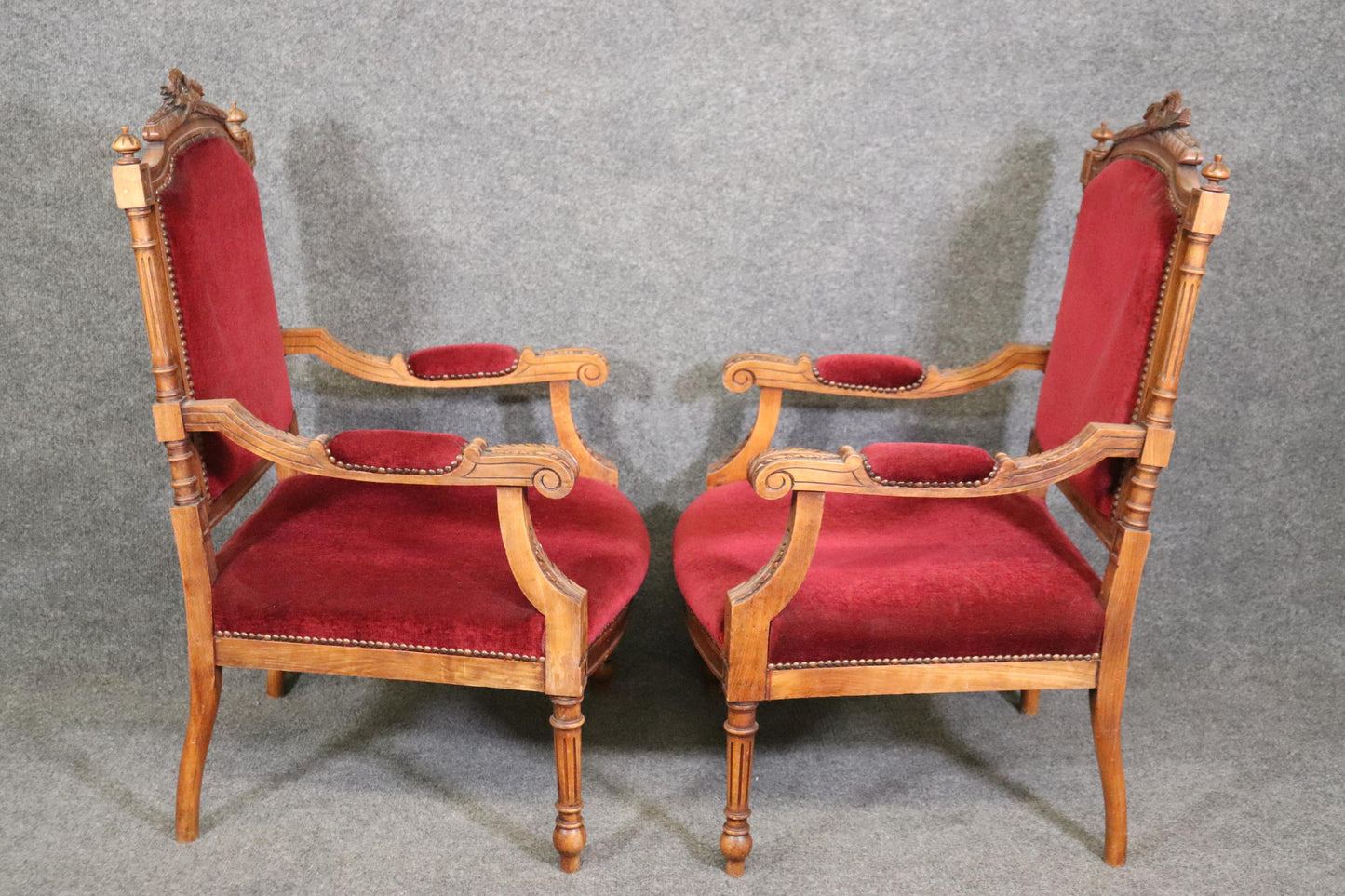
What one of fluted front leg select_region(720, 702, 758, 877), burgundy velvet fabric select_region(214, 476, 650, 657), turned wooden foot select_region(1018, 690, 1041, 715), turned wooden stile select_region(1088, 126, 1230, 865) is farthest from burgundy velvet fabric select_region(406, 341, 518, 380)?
turned wooden foot select_region(1018, 690, 1041, 715)

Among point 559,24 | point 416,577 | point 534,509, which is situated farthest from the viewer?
point 559,24

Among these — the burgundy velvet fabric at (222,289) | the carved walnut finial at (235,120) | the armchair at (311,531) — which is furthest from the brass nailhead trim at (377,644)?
the carved walnut finial at (235,120)

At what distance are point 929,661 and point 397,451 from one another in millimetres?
843

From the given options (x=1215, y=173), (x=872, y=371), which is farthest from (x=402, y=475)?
(x=1215, y=173)

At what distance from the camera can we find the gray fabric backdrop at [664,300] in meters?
2.06

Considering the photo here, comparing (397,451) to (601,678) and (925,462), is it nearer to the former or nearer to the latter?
(925,462)

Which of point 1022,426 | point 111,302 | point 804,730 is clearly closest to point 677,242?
point 1022,426

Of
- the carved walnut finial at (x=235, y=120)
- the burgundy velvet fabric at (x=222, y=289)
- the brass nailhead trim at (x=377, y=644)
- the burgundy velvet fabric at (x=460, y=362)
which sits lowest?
the brass nailhead trim at (x=377, y=644)

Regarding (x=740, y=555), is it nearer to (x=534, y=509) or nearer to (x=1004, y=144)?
(x=534, y=509)

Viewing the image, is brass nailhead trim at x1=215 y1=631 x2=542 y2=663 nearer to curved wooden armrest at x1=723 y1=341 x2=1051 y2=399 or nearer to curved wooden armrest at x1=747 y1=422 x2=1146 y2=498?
curved wooden armrest at x1=747 y1=422 x2=1146 y2=498

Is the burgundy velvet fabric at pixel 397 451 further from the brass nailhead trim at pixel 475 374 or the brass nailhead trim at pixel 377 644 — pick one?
the brass nailhead trim at pixel 475 374

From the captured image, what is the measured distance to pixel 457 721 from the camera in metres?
2.20

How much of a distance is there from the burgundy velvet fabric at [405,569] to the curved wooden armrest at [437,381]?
24 cm

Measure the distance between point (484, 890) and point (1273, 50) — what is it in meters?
2.08
